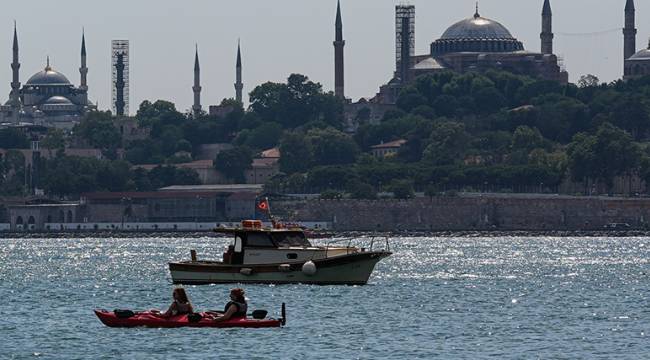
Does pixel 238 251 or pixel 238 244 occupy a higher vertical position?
pixel 238 244

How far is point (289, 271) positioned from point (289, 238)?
5.10 ft

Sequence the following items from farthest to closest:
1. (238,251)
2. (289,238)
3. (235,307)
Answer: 1. (289,238)
2. (238,251)
3. (235,307)

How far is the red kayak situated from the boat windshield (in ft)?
65.4

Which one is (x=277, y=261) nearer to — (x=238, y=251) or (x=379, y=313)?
(x=238, y=251)

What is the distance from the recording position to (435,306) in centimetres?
9088

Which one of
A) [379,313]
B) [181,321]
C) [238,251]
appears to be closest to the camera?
[181,321]

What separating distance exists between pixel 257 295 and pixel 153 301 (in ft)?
13.3

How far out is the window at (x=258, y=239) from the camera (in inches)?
3851

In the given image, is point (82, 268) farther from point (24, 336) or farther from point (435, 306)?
point (24, 336)

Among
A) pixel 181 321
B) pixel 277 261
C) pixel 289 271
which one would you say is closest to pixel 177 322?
pixel 181 321

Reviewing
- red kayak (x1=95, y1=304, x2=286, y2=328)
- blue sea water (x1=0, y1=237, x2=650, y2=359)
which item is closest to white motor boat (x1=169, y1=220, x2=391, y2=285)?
blue sea water (x1=0, y1=237, x2=650, y2=359)

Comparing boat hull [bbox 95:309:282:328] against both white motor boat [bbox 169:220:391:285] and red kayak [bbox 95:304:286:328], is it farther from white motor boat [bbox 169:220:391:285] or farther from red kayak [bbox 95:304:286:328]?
white motor boat [bbox 169:220:391:285]

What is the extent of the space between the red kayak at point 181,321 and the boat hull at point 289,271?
64.5ft

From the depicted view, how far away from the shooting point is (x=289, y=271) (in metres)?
97.8
